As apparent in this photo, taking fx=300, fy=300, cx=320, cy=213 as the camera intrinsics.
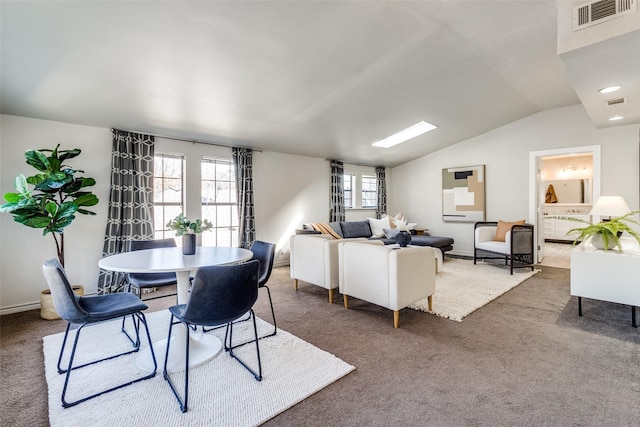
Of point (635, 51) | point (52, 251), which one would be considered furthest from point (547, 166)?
point (52, 251)

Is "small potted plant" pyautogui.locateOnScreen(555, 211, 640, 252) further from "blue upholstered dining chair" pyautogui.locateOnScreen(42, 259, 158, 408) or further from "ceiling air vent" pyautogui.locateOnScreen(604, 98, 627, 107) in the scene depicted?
"blue upholstered dining chair" pyautogui.locateOnScreen(42, 259, 158, 408)

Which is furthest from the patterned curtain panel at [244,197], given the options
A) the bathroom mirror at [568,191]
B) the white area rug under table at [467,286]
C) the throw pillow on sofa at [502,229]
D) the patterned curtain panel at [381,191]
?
the bathroom mirror at [568,191]

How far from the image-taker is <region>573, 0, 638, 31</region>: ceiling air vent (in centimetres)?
217

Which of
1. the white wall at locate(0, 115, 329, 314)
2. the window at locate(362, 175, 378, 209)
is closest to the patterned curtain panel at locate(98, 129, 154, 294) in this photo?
the white wall at locate(0, 115, 329, 314)

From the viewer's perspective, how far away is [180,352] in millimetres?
2324

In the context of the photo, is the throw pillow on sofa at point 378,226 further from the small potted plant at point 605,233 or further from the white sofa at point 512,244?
the small potted plant at point 605,233

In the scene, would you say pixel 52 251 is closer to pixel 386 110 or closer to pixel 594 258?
pixel 386 110

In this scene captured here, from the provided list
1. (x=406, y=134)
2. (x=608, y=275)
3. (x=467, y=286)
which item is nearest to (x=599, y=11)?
(x=608, y=275)

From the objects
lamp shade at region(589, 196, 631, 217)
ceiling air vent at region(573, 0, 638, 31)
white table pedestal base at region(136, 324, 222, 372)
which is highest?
ceiling air vent at region(573, 0, 638, 31)

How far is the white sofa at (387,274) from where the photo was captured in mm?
2793

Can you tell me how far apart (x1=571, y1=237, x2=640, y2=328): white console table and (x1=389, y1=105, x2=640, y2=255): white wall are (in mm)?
2407

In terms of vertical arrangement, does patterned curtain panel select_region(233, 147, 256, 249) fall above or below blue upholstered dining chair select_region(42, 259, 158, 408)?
above

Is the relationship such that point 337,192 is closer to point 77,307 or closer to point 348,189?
point 348,189

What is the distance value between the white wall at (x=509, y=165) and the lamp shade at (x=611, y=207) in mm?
1395
